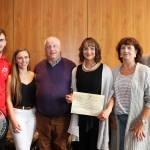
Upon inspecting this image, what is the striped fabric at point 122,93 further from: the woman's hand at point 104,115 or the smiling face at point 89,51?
the smiling face at point 89,51

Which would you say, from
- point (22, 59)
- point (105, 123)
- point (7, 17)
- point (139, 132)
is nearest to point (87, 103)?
point (105, 123)

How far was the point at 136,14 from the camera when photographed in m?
2.78

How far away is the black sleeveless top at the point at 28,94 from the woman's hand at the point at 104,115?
700 millimetres

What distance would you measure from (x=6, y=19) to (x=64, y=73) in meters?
→ 1.52

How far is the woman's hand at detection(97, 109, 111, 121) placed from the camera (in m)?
1.72

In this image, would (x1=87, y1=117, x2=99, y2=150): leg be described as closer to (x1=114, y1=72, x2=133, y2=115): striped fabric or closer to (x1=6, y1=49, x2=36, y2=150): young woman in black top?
(x1=114, y1=72, x2=133, y2=115): striped fabric

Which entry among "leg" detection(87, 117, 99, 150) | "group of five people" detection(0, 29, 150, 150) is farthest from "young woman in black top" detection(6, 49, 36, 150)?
"leg" detection(87, 117, 99, 150)

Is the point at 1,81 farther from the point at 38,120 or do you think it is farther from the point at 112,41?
the point at 112,41

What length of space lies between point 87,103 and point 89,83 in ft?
0.60

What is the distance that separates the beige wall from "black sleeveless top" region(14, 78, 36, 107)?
1.01 meters

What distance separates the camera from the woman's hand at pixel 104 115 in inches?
67.6

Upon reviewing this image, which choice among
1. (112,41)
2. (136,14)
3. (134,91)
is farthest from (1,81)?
(136,14)

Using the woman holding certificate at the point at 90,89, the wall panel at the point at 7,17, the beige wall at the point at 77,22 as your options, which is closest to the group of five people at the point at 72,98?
the woman holding certificate at the point at 90,89

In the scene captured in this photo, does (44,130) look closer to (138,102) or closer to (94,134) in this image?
(94,134)
